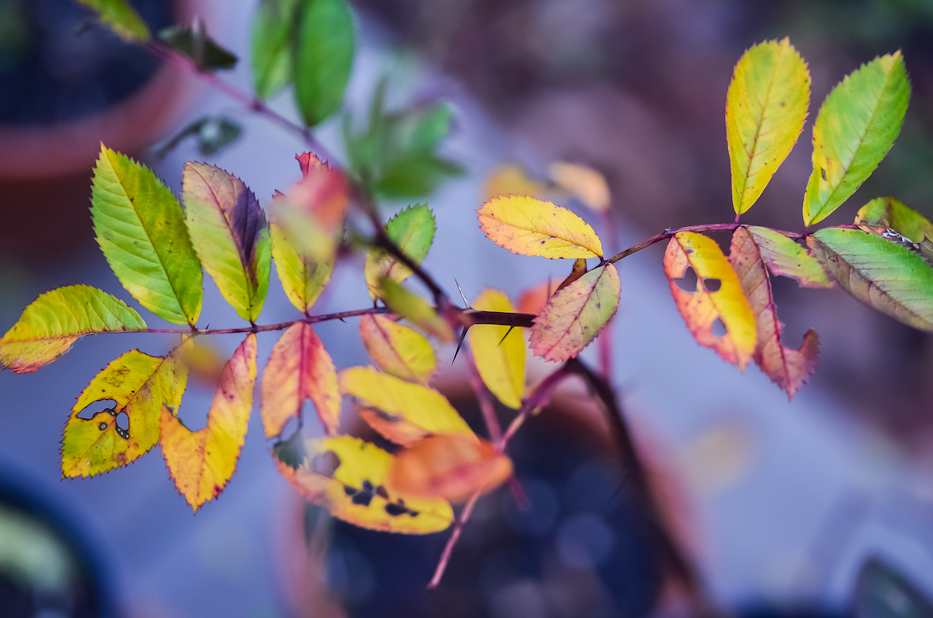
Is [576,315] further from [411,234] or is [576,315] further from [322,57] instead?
[322,57]

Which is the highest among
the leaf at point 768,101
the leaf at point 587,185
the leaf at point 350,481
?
the leaf at point 587,185

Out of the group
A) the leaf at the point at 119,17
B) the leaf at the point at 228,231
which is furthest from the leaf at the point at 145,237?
the leaf at the point at 119,17

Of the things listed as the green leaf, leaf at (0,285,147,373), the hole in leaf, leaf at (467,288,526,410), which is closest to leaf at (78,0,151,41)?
the green leaf

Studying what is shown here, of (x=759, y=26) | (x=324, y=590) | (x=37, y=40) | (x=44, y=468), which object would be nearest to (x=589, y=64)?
(x=759, y=26)

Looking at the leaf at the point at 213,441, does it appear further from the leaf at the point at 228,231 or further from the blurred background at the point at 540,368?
the blurred background at the point at 540,368

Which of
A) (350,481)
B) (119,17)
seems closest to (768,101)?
(350,481)

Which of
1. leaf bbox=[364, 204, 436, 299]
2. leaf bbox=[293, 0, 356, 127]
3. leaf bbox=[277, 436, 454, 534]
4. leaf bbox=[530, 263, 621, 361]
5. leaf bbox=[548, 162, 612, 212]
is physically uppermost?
leaf bbox=[293, 0, 356, 127]

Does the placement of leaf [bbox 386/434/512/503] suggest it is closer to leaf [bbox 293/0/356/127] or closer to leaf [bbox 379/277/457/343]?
leaf [bbox 379/277/457/343]

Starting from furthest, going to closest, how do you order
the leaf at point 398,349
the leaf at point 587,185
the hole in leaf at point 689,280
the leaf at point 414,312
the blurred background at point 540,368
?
1. the blurred background at point 540,368
2. the leaf at point 587,185
3. the hole in leaf at point 689,280
4. the leaf at point 398,349
5. the leaf at point 414,312

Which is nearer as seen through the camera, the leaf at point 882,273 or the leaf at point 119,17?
the leaf at point 882,273
